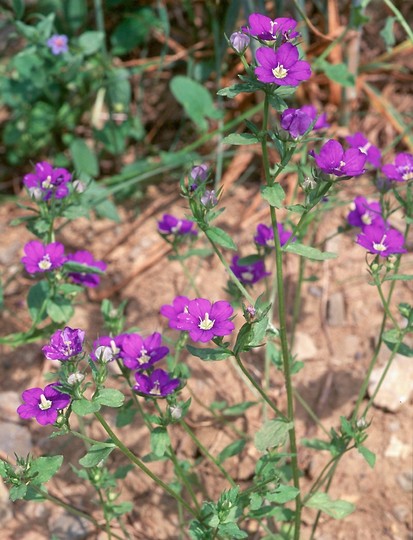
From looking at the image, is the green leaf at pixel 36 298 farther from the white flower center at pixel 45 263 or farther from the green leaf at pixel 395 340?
the green leaf at pixel 395 340

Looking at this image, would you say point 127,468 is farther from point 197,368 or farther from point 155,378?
point 197,368

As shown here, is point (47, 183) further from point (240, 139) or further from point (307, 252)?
point (307, 252)

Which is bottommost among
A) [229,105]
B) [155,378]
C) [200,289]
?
[200,289]

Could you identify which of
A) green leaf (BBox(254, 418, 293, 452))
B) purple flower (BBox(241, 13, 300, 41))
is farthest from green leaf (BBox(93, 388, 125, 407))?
purple flower (BBox(241, 13, 300, 41))

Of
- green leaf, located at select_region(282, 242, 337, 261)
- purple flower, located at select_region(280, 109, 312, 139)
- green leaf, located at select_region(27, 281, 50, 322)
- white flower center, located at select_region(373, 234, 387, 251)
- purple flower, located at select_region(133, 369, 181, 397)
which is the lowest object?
green leaf, located at select_region(27, 281, 50, 322)

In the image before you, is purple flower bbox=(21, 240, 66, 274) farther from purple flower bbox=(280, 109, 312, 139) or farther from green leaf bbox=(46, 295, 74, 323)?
purple flower bbox=(280, 109, 312, 139)

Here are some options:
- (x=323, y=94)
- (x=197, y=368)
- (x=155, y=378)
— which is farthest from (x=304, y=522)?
(x=323, y=94)

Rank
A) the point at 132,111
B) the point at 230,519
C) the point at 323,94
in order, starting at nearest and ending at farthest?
the point at 230,519 → the point at 323,94 → the point at 132,111
